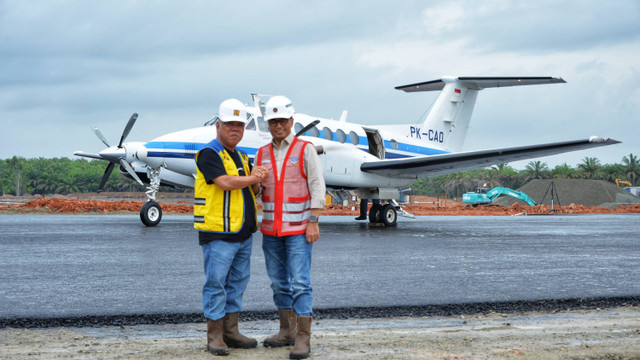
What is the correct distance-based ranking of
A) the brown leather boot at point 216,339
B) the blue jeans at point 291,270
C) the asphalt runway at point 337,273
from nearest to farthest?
the brown leather boot at point 216,339 → the blue jeans at point 291,270 → the asphalt runway at point 337,273

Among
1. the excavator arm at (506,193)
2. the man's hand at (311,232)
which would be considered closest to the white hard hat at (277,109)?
the man's hand at (311,232)

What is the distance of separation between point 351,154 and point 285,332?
48.8ft

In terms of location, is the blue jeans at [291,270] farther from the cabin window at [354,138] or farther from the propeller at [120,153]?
the cabin window at [354,138]

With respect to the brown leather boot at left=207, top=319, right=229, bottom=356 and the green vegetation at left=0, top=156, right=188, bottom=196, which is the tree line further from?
the brown leather boot at left=207, top=319, right=229, bottom=356

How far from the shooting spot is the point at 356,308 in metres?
6.23

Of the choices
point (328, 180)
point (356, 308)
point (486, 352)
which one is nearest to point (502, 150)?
point (328, 180)

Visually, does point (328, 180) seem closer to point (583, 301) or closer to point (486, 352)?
point (583, 301)

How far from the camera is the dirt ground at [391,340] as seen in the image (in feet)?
13.9

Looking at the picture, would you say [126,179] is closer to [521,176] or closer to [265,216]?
[521,176]

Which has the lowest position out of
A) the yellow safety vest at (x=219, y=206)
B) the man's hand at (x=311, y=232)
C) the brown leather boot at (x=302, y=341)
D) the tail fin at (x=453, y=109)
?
the brown leather boot at (x=302, y=341)

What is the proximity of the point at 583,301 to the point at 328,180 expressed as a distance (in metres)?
13.0

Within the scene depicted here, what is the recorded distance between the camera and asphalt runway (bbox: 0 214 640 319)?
6.56 m

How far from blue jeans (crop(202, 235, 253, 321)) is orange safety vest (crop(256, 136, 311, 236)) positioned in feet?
1.08

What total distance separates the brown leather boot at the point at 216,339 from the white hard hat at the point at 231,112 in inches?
63.8
